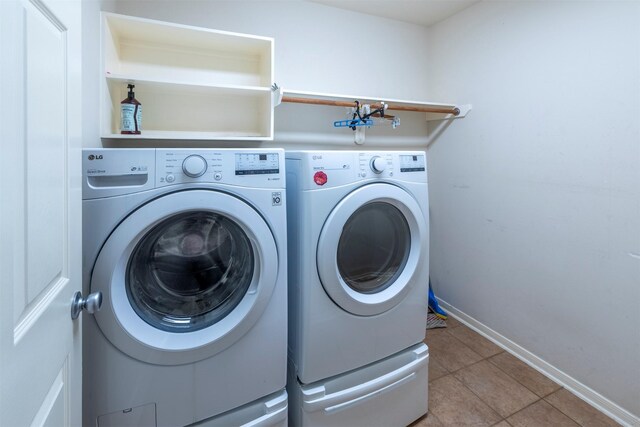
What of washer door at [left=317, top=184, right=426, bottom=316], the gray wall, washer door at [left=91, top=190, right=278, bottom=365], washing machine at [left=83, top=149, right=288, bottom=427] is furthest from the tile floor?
washer door at [left=91, top=190, right=278, bottom=365]

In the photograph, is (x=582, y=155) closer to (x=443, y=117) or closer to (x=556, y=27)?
(x=556, y=27)

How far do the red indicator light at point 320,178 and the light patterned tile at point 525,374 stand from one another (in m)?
1.61

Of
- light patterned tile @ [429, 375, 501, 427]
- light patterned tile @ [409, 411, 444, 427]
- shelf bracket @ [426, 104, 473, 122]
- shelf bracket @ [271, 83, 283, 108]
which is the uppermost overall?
shelf bracket @ [426, 104, 473, 122]

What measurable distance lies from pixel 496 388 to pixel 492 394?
6 cm

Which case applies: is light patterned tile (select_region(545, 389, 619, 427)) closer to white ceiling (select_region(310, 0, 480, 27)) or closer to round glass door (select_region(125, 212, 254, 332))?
round glass door (select_region(125, 212, 254, 332))

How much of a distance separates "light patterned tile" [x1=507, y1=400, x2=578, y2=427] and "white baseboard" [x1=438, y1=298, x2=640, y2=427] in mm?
207

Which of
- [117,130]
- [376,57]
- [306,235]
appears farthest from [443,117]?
[117,130]

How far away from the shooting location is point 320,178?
1201 millimetres

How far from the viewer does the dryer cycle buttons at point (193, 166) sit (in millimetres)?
1000

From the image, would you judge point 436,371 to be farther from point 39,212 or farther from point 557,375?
point 39,212

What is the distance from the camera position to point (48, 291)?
Result: 0.63m

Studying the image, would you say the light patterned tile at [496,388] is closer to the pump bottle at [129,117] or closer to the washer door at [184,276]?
the washer door at [184,276]

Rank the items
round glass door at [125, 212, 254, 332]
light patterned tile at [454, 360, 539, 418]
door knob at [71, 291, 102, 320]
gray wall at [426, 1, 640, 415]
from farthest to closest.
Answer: light patterned tile at [454, 360, 539, 418], gray wall at [426, 1, 640, 415], round glass door at [125, 212, 254, 332], door knob at [71, 291, 102, 320]

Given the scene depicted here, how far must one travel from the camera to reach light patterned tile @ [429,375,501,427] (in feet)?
4.90
